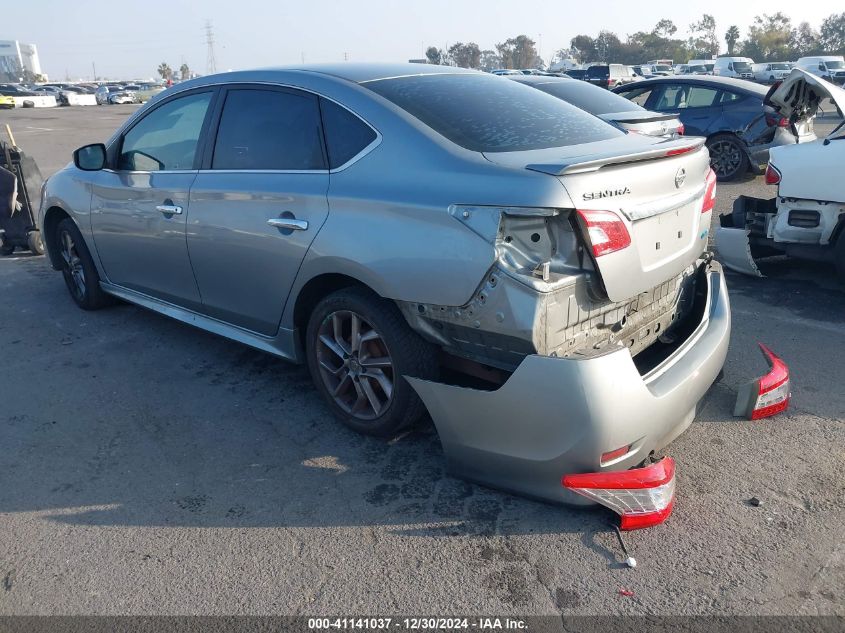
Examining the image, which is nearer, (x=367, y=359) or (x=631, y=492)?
(x=631, y=492)

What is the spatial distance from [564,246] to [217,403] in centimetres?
231

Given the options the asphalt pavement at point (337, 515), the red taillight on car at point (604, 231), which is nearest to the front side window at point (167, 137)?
the asphalt pavement at point (337, 515)

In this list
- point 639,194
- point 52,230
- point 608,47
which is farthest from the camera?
point 608,47

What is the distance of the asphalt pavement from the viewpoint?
8.27 ft

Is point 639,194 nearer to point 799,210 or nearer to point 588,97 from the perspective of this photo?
point 799,210

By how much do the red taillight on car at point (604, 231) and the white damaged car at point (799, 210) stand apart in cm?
351

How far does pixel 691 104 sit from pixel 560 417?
32.6 feet

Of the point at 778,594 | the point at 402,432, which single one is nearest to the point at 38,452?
the point at 402,432

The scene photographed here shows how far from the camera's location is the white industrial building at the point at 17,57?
452ft

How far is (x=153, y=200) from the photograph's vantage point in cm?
439

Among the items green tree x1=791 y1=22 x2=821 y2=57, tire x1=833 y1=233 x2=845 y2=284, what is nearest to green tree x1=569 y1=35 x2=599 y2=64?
green tree x1=791 y1=22 x2=821 y2=57

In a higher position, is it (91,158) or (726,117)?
(91,158)

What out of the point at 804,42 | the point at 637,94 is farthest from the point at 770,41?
the point at 637,94

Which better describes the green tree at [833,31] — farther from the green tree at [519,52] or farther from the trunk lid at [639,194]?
the trunk lid at [639,194]
